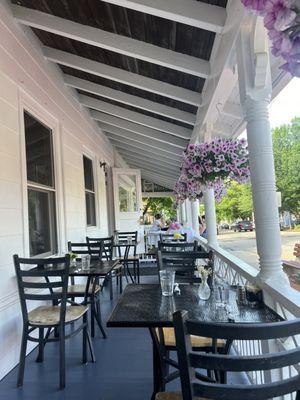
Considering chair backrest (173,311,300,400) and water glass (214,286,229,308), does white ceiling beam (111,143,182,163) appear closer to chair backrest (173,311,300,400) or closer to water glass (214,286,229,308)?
water glass (214,286,229,308)

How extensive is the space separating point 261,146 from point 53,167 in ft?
9.02

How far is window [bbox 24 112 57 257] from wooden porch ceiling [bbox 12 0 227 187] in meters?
0.93

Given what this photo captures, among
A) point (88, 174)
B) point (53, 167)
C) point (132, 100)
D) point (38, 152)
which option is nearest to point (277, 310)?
point (38, 152)

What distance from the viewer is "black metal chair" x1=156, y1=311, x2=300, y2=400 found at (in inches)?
36.4

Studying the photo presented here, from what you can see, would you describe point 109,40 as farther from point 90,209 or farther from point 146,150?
point 146,150

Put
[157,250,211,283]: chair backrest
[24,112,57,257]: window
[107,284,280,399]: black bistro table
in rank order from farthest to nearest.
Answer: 1. [24,112,57,257]: window
2. [157,250,211,283]: chair backrest
3. [107,284,280,399]: black bistro table

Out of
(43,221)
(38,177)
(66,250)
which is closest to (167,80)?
(38,177)

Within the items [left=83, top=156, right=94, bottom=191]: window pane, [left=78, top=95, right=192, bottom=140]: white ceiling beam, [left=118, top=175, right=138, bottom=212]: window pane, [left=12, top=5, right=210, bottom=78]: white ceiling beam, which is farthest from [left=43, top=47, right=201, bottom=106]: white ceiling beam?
[left=118, top=175, right=138, bottom=212]: window pane

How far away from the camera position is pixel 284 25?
65cm

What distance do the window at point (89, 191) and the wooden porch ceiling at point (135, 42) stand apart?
1.69 meters

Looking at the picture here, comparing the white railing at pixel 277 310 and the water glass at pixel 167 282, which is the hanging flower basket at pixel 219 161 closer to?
the white railing at pixel 277 310

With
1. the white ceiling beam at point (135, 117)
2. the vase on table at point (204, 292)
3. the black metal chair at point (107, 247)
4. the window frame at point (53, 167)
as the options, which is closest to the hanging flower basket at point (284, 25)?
the vase on table at point (204, 292)

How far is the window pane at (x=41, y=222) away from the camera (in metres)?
3.39

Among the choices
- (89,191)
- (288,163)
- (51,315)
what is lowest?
(51,315)
